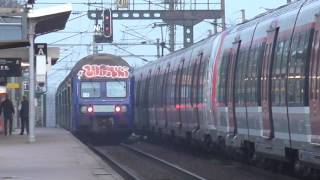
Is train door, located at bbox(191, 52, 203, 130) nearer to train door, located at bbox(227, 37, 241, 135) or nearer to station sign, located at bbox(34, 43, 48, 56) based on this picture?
train door, located at bbox(227, 37, 241, 135)

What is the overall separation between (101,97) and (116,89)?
2.11 ft

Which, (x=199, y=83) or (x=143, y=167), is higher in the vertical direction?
(x=199, y=83)

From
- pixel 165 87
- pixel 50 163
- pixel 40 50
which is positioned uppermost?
pixel 40 50

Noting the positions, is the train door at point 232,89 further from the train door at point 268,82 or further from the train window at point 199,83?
the train window at point 199,83

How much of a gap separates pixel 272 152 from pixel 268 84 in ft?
4.26

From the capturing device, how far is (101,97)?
29.8 meters

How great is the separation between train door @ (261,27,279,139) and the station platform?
3132mm

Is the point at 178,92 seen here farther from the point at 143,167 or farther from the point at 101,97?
the point at 143,167

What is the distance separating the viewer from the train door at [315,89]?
12.6 m

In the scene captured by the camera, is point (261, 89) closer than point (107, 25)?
Yes

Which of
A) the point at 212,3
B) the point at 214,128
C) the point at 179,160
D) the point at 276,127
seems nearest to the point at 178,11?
the point at 212,3

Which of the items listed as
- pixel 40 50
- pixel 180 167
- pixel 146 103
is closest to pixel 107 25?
pixel 146 103

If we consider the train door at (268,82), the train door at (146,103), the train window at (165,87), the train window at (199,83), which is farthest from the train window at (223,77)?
the train door at (146,103)

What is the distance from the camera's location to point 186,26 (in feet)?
163
